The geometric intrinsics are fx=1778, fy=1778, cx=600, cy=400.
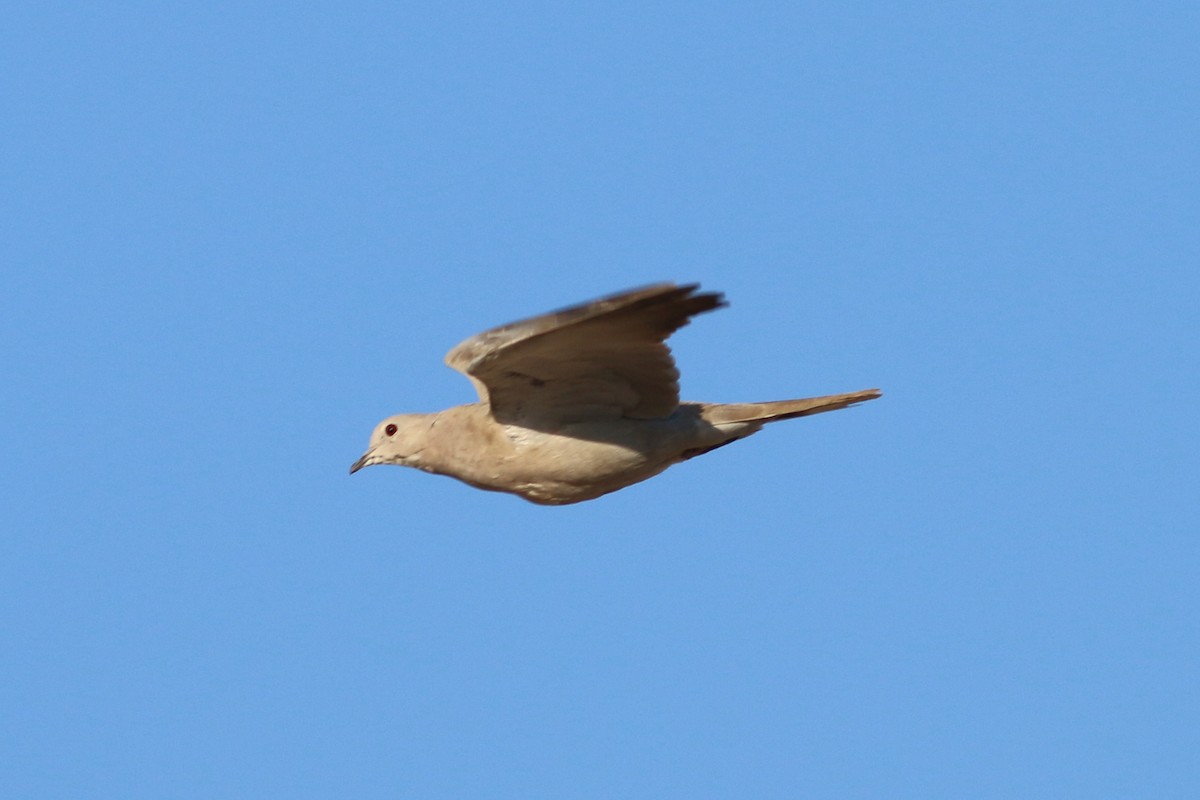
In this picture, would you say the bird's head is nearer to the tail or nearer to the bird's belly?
the bird's belly

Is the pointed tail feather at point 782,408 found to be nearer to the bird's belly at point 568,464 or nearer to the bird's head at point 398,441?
the bird's belly at point 568,464

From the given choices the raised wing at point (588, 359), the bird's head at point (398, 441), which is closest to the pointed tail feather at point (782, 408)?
the raised wing at point (588, 359)

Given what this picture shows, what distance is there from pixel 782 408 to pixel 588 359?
161cm

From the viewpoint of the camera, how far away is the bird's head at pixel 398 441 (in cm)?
1252

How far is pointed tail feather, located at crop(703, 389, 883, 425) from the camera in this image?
39.4 feet

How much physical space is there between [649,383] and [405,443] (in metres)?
2.05

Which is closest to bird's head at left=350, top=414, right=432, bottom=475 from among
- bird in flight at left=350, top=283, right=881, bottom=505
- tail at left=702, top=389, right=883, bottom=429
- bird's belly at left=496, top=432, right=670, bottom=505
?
bird in flight at left=350, top=283, right=881, bottom=505

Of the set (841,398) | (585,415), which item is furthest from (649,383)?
(841,398)

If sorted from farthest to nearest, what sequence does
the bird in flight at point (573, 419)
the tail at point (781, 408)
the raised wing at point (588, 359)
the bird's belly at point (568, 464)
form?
the tail at point (781, 408), the bird's belly at point (568, 464), the bird in flight at point (573, 419), the raised wing at point (588, 359)

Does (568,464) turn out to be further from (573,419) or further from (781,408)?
(781,408)

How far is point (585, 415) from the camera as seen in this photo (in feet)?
38.7

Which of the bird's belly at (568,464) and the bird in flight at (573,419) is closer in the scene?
the bird in flight at (573,419)

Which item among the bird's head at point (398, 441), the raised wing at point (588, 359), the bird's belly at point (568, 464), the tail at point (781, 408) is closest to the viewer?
the raised wing at point (588, 359)

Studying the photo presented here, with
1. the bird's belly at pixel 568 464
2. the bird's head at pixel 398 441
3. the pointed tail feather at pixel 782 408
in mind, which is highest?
the bird's head at pixel 398 441
